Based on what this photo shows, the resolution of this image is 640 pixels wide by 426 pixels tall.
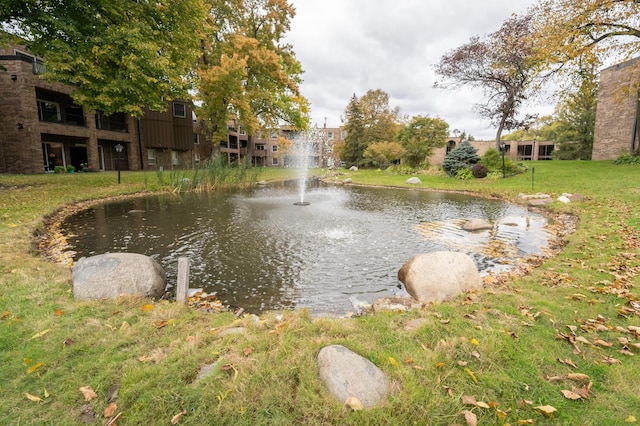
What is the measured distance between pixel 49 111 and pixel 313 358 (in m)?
28.5

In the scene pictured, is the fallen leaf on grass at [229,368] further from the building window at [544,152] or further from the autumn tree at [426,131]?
the building window at [544,152]

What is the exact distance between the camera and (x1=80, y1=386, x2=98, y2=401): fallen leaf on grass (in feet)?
6.96

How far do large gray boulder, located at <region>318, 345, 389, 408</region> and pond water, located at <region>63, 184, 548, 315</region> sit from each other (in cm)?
156

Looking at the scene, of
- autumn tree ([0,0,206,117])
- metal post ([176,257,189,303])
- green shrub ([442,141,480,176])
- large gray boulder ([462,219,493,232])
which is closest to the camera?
metal post ([176,257,189,303])

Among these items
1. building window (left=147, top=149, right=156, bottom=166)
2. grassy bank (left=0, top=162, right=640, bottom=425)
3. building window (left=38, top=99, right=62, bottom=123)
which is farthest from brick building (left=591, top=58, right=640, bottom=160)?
building window (left=38, top=99, right=62, bottom=123)

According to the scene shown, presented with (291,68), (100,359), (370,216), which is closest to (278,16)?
(291,68)

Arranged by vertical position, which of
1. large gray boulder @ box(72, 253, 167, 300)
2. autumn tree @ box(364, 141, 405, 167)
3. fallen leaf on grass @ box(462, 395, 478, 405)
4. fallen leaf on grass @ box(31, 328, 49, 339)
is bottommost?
fallen leaf on grass @ box(462, 395, 478, 405)

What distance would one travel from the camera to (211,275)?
5090 mm

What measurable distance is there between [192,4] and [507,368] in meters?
16.3

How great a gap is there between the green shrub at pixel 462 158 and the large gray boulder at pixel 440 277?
1865 centimetres

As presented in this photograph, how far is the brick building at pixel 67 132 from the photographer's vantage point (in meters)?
18.0

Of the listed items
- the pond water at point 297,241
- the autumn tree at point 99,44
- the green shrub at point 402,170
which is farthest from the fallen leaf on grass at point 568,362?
the green shrub at point 402,170

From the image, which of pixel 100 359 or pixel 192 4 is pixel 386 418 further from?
pixel 192 4

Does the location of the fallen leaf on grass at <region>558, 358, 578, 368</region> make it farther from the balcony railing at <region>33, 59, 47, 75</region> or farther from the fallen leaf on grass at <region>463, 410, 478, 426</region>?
the balcony railing at <region>33, 59, 47, 75</region>
